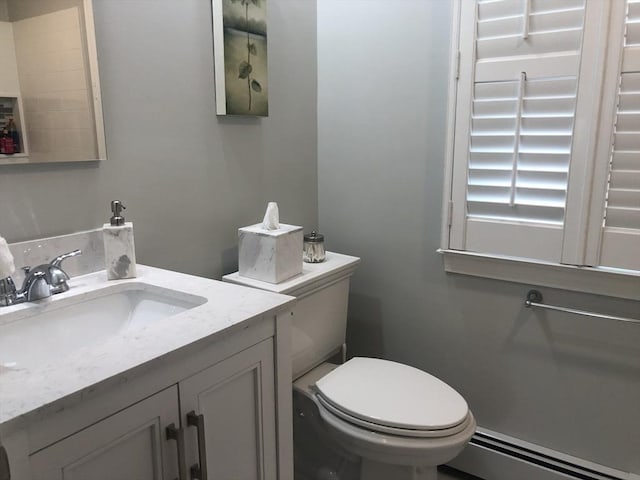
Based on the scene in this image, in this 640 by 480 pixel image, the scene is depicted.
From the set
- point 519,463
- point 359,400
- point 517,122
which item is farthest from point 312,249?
point 519,463

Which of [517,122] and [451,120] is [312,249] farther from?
[517,122]

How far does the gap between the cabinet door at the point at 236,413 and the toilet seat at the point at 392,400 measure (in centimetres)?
31

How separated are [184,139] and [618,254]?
1309 millimetres

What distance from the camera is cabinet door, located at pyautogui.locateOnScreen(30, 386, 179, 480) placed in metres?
0.76

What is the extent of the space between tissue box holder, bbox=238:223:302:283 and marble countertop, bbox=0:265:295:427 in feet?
0.98

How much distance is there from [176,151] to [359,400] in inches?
35.0

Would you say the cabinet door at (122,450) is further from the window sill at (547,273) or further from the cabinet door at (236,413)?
the window sill at (547,273)

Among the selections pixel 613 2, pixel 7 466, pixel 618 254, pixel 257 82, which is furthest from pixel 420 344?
pixel 7 466

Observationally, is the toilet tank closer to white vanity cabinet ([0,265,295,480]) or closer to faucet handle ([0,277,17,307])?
white vanity cabinet ([0,265,295,480])

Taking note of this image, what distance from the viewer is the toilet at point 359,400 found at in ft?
4.48

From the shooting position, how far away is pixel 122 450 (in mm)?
854

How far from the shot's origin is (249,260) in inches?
62.1

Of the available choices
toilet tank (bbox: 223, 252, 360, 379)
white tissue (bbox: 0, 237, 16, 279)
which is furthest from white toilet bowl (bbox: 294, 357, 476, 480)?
white tissue (bbox: 0, 237, 16, 279)

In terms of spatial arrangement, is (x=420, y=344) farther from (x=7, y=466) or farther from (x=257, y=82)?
(x=7, y=466)
